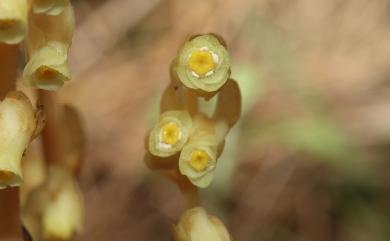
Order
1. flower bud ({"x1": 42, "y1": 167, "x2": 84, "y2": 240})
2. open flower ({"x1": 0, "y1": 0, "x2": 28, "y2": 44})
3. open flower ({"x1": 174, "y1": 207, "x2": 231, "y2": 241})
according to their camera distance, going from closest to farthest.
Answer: open flower ({"x1": 0, "y1": 0, "x2": 28, "y2": 44}) < open flower ({"x1": 174, "y1": 207, "x2": 231, "y2": 241}) < flower bud ({"x1": 42, "y1": 167, "x2": 84, "y2": 240})

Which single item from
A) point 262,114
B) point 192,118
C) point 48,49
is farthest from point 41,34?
point 262,114

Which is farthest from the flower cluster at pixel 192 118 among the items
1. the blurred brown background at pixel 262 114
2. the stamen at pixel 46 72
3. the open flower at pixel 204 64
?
the blurred brown background at pixel 262 114

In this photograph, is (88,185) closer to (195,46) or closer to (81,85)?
(81,85)

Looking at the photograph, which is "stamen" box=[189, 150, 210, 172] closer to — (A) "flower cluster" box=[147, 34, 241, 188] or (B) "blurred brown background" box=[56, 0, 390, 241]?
(A) "flower cluster" box=[147, 34, 241, 188]

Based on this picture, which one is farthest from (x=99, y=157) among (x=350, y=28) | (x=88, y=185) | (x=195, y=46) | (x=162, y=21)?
(x=195, y=46)

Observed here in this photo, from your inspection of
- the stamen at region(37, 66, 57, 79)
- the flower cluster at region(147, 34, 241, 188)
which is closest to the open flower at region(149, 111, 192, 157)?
the flower cluster at region(147, 34, 241, 188)
